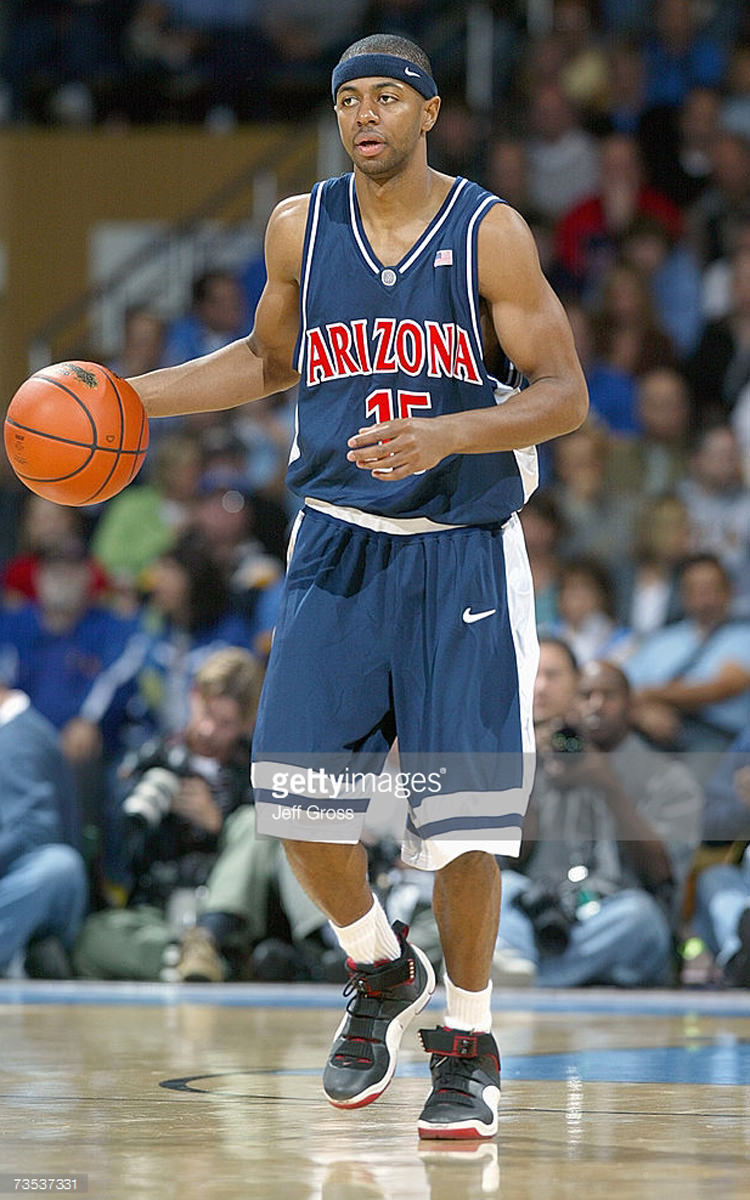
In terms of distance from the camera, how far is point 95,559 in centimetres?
931

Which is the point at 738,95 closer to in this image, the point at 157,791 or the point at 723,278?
the point at 723,278

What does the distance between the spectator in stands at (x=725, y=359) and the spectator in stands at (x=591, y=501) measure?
582mm

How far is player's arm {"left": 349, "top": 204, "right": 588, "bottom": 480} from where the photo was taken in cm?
364

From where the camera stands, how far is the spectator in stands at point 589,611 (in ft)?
26.4

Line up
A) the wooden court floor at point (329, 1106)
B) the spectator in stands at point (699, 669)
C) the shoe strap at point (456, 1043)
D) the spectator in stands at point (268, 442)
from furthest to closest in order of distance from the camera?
the spectator in stands at point (268, 442), the spectator in stands at point (699, 669), the shoe strap at point (456, 1043), the wooden court floor at point (329, 1106)

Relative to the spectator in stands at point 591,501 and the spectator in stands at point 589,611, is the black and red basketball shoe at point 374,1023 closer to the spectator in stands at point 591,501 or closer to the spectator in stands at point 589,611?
the spectator in stands at point 589,611

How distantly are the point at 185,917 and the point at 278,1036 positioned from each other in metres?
1.53

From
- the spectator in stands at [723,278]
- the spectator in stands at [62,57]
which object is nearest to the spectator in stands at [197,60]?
the spectator in stands at [62,57]

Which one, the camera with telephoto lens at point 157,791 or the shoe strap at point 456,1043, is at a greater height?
the camera with telephoto lens at point 157,791

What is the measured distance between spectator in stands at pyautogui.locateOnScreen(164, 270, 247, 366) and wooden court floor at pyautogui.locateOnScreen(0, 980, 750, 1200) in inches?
183

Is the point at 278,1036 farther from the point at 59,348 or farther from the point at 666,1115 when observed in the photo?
the point at 59,348

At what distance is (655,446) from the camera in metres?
8.86

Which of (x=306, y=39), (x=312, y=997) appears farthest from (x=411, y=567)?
(x=306, y=39)

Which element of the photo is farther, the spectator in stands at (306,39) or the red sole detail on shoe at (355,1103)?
the spectator in stands at (306,39)
